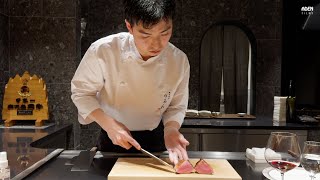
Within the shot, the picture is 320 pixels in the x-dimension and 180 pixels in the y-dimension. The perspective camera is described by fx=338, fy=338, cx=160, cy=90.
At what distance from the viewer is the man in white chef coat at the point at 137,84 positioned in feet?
4.83

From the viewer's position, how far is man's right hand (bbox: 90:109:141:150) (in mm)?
1477

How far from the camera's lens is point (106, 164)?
1.51m

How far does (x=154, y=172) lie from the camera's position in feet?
4.32

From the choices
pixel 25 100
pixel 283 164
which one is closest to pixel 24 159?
pixel 283 164

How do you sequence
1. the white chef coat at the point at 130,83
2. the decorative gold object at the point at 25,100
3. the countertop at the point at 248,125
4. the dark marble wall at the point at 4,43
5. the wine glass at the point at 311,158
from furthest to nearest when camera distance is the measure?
the countertop at the point at 248,125 < the dark marble wall at the point at 4,43 < the decorative gold object at the point at 25,100 < the white chef coat at the point at 130,83 < the wine glass at the point at 311,158

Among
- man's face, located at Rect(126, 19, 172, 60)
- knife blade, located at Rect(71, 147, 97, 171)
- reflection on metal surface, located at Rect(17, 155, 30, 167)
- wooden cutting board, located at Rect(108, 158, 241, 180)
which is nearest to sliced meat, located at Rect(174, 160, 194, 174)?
wooden cutting board, located at Rect(108, 158, 241, 180)

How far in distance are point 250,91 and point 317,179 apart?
314 cm

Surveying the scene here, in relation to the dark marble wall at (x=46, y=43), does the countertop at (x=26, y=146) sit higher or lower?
lower

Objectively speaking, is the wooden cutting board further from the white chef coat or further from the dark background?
the dark background

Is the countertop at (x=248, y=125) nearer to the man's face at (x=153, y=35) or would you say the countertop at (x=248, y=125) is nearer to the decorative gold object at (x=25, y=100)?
the decorative gold object at (x=25, y=100)

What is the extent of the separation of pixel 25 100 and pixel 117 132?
69.1 inches

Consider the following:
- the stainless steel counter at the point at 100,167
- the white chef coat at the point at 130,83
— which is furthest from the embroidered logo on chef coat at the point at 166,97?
the stainless steel counter at the point at 100,167

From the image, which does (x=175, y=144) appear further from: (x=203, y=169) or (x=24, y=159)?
(x=24, y=159)

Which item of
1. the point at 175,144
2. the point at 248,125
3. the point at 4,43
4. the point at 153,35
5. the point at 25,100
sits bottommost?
the point at 248,125
